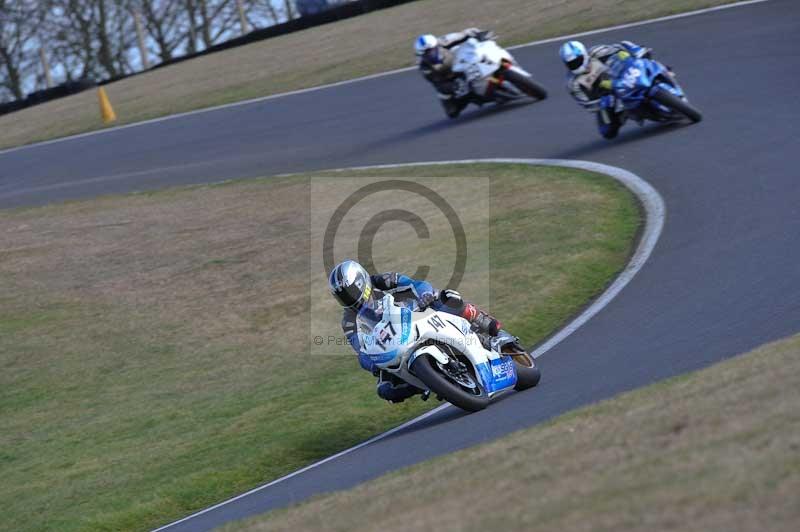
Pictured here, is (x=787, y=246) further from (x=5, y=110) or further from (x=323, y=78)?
(x=5, y=110)

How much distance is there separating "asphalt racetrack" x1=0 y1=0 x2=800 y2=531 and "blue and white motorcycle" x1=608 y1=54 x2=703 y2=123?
0.38 meters

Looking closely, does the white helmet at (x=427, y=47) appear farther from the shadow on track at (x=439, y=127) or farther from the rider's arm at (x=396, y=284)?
the rider's arm at (x=396, y=284)

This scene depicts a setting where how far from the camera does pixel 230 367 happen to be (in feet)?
41.9

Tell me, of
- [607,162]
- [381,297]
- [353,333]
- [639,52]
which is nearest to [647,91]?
[639,52]

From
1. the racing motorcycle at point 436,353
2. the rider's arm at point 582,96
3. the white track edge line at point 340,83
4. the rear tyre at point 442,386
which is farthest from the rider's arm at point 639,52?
the rear tyre at point 442,386

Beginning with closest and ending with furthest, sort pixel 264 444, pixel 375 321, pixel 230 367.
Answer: pixel 375 321
pixel 264 444
pixel 230 367

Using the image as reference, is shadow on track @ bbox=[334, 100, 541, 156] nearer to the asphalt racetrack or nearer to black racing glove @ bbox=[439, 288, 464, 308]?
the asphalt racetrack

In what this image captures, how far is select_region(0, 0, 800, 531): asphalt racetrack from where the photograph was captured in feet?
29.3

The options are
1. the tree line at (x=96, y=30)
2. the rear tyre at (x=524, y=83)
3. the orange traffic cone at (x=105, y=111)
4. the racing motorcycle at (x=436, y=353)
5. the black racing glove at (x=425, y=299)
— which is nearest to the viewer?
the racing motorcycle at (x=436, y=353)

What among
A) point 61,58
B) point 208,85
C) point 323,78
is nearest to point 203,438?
point 323,78

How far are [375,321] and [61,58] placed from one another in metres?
50.5

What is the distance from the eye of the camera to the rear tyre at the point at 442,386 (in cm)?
876

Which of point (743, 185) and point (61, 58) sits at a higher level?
point (61, 58)

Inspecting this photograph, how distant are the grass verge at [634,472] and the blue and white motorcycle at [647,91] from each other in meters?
9.52
